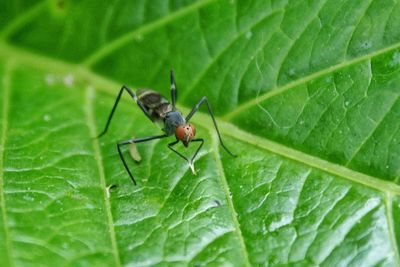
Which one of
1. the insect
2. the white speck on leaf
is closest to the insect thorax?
the insect

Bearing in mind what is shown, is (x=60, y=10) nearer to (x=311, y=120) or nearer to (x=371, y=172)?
(x=311, y=120)

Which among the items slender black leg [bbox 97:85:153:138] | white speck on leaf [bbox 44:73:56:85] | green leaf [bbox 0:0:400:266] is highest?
white speck on leaf [bbox 44:73:56:85]

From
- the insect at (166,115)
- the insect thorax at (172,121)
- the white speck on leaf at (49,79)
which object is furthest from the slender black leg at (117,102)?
the white speck on leaf at (49,79)

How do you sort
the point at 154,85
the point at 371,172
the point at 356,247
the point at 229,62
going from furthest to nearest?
the point at 154,85, the point at 229,62, the point at 371,172, the point at 356,247

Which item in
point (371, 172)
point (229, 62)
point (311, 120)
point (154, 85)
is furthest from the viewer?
point (154, 85)

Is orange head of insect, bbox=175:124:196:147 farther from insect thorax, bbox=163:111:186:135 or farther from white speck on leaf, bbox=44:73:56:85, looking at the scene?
white speck on leaf, bbox=44:73:56:85

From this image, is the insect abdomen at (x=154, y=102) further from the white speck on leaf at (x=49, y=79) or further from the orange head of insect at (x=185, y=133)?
the white speck on leaf at (x=49, y=79)

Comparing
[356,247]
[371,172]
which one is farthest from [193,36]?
[356,247]
